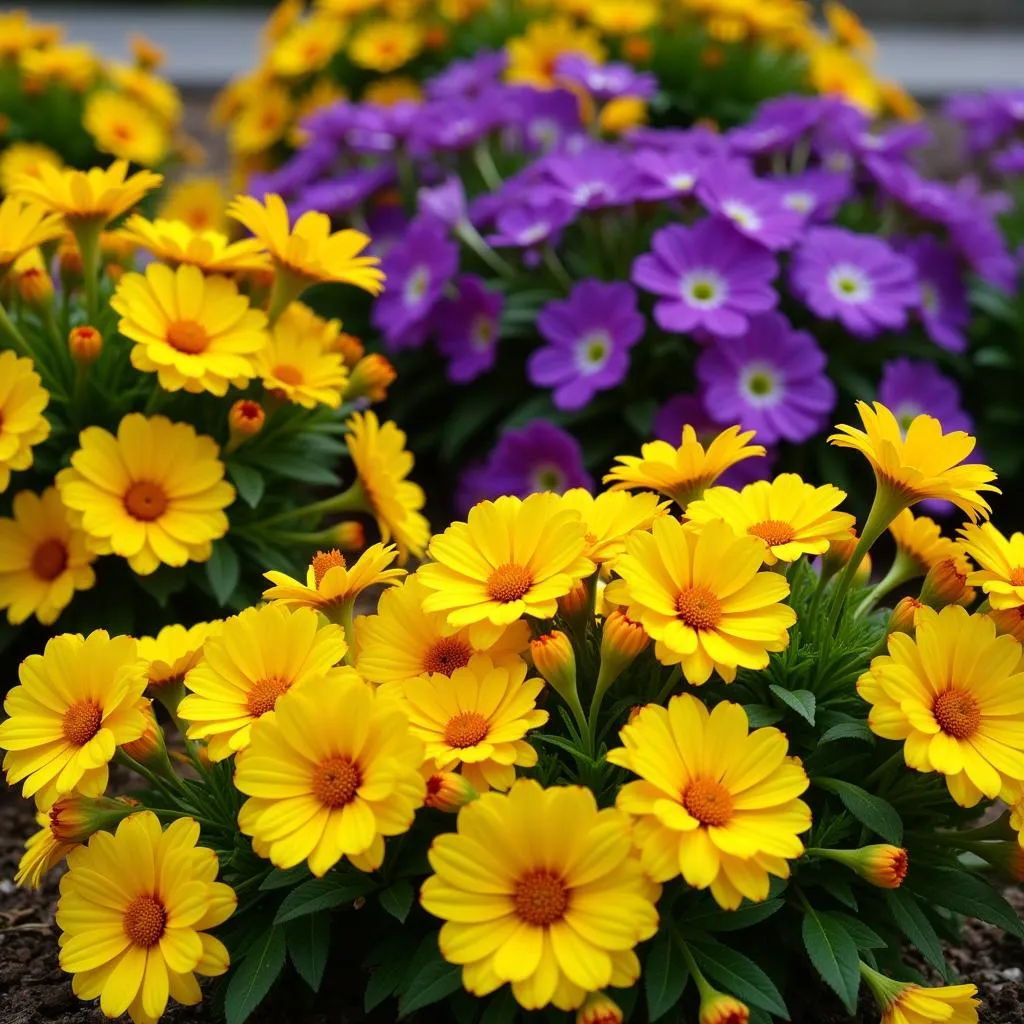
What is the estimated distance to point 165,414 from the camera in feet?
7.23

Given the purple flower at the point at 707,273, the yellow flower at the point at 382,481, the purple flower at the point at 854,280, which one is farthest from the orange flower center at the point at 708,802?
the purple flower at the point at 854,280

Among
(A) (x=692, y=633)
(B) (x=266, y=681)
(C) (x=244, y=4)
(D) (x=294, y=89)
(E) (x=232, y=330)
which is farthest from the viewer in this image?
(C) (x=244, y=4)

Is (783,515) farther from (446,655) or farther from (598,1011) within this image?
(598,1011)

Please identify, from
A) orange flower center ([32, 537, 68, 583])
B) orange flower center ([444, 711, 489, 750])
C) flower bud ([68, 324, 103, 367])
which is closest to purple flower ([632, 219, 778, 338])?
flower bud ([68, 324, 103, 367])

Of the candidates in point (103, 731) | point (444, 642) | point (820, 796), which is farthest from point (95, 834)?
point (820, 796)

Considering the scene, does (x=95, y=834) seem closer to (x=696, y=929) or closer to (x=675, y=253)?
(x=696, y=929)

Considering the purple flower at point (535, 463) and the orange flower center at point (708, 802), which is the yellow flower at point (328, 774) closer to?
the orange flower center at point (708, 802)

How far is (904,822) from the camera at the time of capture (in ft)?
Result: 5.18

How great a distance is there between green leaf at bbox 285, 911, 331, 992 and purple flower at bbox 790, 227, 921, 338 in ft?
6.74

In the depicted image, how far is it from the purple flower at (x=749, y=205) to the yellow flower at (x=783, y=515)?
5.03ft

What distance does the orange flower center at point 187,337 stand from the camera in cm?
203

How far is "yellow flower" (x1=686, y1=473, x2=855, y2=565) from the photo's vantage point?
5.06 feet

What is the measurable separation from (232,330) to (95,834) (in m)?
0.92

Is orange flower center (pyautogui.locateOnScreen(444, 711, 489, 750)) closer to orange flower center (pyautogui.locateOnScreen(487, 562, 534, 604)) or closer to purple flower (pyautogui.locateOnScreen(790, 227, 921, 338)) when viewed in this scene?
orange flower center (pyautogui.locateOnScreen(487, 562, 534, 604))
